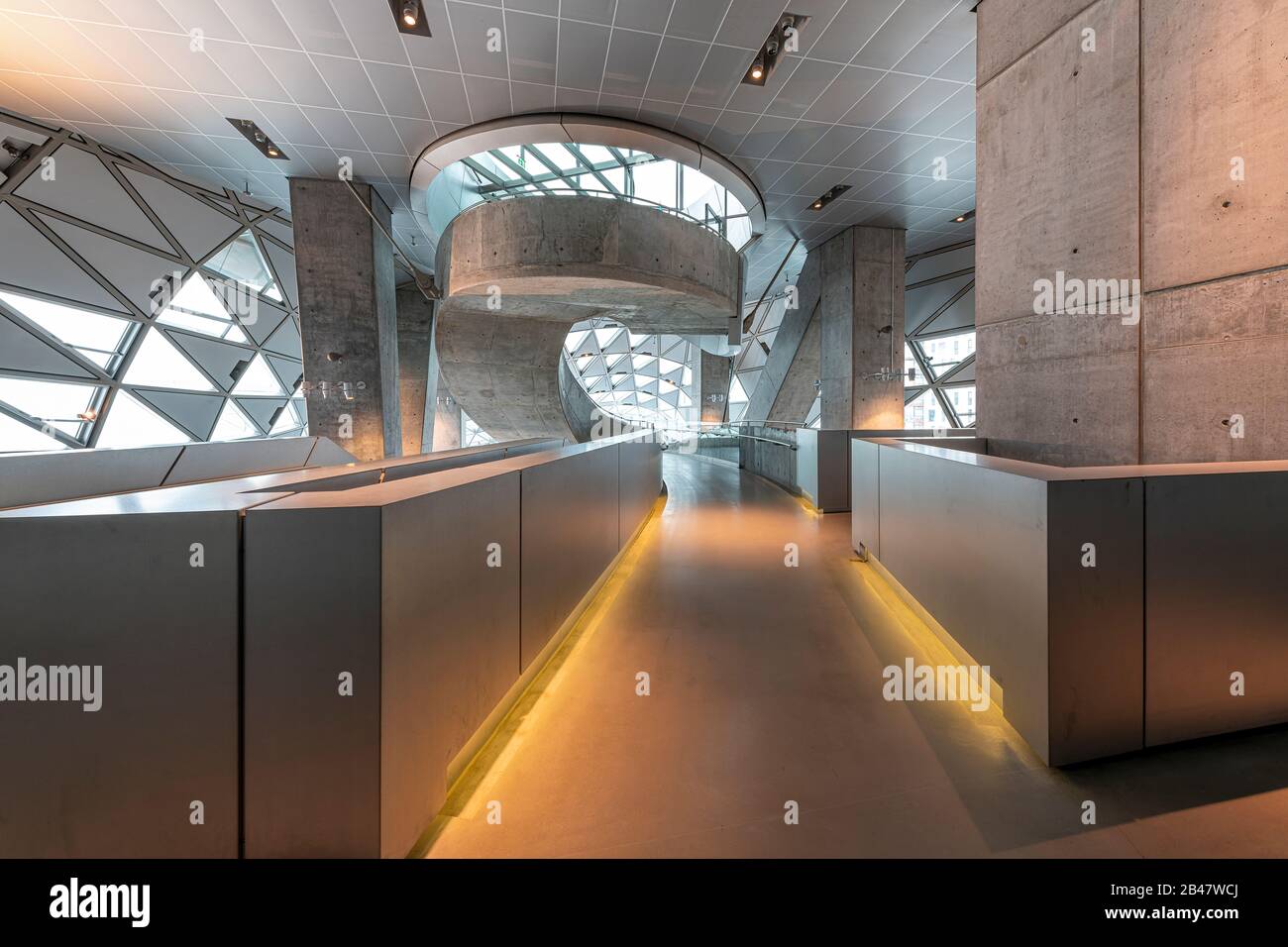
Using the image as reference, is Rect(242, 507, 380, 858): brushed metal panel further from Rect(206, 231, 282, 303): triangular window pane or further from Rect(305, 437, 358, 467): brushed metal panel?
Rect(206, 231, 282, 303): triangular window pane

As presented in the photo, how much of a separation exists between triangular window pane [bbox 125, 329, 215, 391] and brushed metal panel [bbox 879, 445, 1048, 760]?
1943cm

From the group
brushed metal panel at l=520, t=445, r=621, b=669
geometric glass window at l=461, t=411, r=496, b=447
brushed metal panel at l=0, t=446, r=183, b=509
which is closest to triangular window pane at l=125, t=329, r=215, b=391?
geometric glass window at l=461, t=411, r=496, b=447

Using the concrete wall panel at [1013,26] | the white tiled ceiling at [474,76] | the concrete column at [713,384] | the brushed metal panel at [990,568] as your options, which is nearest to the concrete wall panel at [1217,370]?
the brushed metal panel at [990,568]

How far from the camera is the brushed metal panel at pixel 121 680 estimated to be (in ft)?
5.77

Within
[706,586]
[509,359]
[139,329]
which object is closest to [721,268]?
[509,359]

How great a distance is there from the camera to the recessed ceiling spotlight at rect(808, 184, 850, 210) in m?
12.6

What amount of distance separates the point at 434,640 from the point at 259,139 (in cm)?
1323

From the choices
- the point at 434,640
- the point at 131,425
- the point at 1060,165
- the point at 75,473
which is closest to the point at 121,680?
the point at 434,640

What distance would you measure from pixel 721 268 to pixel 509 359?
728 cm

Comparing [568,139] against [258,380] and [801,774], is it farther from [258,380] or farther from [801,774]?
[258,380]

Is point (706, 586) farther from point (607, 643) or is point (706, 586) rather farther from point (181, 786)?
point (181, 786)

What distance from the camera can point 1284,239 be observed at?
3.61 m

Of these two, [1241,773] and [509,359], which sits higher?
[509,359]

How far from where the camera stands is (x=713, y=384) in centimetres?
3009
